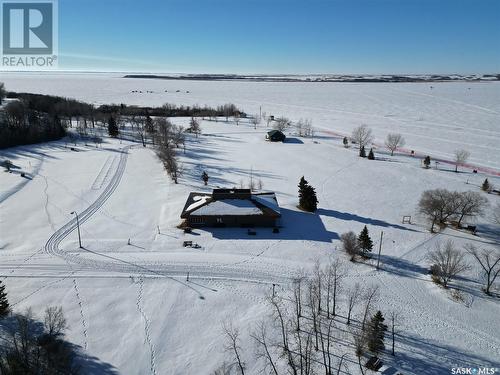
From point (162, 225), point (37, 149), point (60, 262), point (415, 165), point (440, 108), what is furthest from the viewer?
point (440, 108)

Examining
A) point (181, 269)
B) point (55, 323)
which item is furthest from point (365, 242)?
point (55, 323)

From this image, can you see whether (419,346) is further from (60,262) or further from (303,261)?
(60,262)

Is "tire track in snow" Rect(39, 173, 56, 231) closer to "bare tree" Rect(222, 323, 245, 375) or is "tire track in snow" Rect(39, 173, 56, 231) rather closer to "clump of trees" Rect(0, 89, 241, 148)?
"bare tree" Rect(222, 323, 245, 375)

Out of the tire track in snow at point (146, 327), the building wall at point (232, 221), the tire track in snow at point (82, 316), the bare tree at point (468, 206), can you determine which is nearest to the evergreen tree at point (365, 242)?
the building wall at point (232, 221)

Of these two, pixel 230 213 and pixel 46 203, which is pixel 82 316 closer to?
pixel 230 213

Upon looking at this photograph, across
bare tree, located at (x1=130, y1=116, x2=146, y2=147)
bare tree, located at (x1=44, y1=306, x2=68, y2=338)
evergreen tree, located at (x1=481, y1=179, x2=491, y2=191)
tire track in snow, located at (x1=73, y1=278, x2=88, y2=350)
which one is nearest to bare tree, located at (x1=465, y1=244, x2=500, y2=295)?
evergreen tree, located at (x1=481, y1=179, x2=491, y2=191)

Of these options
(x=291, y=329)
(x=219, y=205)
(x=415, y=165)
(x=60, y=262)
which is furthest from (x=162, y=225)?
(x=415, y=165)

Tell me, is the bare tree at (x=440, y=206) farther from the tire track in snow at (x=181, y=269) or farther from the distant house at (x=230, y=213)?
the tire track in snow at (x=181, y=269)
